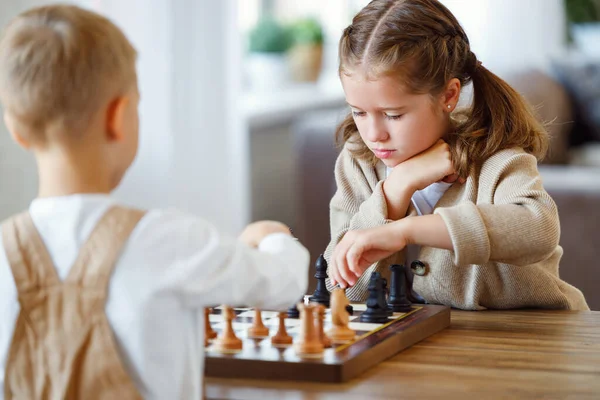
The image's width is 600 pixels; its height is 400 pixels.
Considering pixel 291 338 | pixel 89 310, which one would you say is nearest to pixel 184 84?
pixel 291 338

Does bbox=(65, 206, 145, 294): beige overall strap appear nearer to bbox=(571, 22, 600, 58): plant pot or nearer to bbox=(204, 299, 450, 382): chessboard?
bbox=(204, 299, 450, 382): chessboard

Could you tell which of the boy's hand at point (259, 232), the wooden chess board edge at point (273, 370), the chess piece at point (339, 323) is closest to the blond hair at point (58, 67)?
the boy's hand at point (259, 232)

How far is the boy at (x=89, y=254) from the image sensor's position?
111cm

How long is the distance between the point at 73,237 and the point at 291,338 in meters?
0.41

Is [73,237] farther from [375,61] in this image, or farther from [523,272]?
[523,272]

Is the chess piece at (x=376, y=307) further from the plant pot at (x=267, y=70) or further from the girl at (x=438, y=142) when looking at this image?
the plant pot at (x=267, y=70)

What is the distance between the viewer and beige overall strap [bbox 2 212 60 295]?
3.74 feet

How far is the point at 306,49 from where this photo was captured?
5.62 m

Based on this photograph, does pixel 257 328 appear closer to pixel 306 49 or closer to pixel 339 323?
pixel 339 323

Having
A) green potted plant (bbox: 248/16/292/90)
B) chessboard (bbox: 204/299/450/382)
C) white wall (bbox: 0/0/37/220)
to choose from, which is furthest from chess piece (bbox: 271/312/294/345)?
green potted plant (bbox: 248/16/292/90)

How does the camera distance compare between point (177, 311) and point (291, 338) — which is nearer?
point (177, 311)

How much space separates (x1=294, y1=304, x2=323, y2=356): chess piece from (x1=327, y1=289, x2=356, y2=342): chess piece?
79mm

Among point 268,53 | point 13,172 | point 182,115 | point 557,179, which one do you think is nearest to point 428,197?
point 557,179

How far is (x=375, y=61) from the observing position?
180cm
